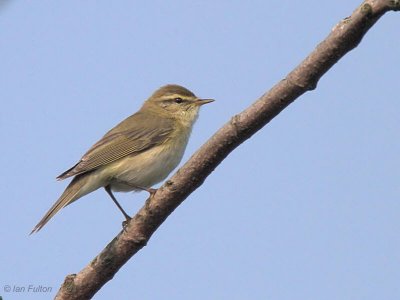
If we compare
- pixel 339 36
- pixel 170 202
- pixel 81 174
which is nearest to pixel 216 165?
pixel 170 202

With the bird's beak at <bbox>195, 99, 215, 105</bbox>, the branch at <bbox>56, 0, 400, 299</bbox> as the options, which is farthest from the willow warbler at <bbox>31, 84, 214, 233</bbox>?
the branch at <bbox>56, 0, 400, 299</bbox>

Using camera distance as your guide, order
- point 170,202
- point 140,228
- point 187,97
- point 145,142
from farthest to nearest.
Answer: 1. point 187,97
2. point 145,142
3. point 140,228
4. point 170,202

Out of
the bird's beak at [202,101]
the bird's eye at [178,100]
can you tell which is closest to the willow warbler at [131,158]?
the bird's beak at [202,101]

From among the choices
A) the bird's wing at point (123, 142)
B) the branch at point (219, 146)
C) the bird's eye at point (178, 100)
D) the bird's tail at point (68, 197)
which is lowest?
the branch at point (219, 146)

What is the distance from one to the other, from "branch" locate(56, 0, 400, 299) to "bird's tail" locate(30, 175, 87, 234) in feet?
5.53

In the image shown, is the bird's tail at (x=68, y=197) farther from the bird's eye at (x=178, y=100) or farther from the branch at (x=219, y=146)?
the bird's eye at (x=178, y=100)

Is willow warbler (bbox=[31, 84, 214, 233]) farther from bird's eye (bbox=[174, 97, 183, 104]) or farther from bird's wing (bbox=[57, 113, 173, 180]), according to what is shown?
bird's eye (bbox=[174, 97, 183, 104])

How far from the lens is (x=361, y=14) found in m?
3.51

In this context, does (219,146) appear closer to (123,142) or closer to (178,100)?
(123,142)

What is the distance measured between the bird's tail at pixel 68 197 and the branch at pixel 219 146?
1.69 metres

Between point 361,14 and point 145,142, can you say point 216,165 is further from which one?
point 145,142

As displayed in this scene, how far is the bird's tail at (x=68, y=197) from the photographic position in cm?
683

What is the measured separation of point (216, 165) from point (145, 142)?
385cm

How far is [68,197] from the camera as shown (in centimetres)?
715
